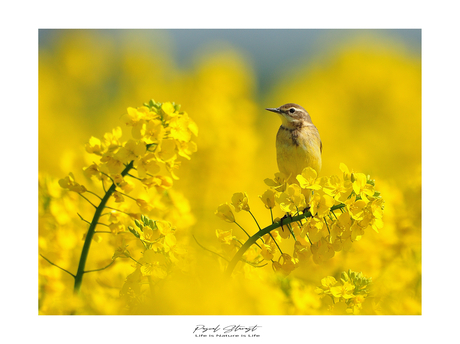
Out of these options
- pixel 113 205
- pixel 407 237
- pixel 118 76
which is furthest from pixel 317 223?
pixel 118 76

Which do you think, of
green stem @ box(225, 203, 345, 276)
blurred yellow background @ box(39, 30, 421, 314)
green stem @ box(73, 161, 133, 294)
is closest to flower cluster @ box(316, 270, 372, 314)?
blurred yellow background @ box(39, 30, 421, 314)

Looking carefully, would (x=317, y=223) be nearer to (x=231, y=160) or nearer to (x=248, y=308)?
(x=248, y=308)

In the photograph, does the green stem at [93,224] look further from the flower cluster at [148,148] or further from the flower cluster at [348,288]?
the flower cluster at [348,288]
